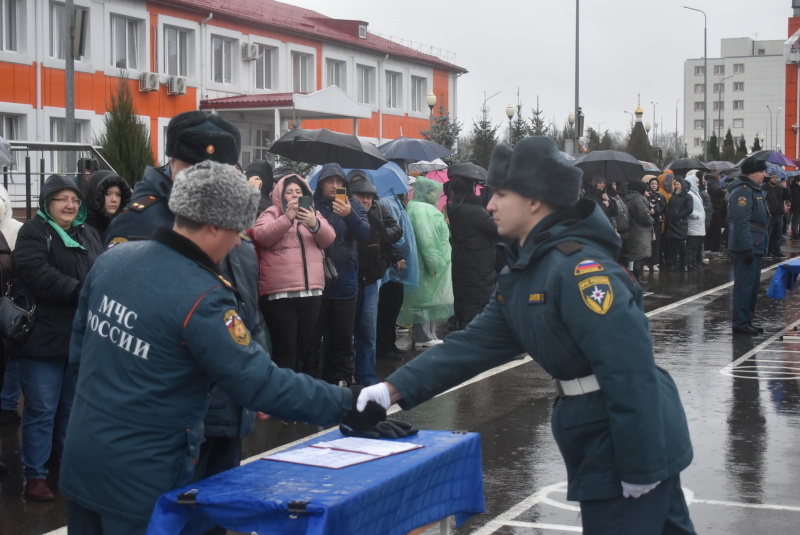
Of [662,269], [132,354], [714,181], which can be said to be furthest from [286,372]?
[714,181]

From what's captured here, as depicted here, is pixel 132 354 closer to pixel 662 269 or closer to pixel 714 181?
pixel 662 269

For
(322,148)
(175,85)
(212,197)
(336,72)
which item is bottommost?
(212,197)

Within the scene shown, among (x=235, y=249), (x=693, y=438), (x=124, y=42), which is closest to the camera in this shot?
(x=235, y=249)

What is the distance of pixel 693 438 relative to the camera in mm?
8156

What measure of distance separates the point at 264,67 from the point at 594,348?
37.5 m

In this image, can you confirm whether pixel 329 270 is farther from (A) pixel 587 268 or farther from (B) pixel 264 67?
(B) pixel 264 67

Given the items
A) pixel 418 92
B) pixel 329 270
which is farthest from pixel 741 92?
pixel 329 270

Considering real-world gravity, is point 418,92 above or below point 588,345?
above

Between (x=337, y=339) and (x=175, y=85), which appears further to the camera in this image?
(x=175, y=85)

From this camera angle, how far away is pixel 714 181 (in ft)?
86.7

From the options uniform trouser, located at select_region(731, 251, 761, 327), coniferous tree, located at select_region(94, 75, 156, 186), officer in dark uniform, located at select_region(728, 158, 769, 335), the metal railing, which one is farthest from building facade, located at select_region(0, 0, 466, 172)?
uniform trouser, located at select_region(731, 251, 761, 327)

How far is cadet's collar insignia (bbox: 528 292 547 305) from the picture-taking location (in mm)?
3646

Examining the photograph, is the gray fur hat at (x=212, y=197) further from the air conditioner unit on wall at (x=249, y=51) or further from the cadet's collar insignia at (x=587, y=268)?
the air conditioner unit on wall at (x=249, y=51)

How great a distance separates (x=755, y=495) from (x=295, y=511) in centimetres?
404
